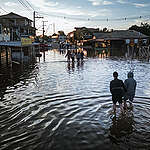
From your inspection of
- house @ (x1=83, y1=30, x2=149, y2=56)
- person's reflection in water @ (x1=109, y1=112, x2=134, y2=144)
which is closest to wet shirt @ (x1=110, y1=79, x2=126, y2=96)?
person's reflection in water @ (x1=109, y1=112, x2=134, y2=144)

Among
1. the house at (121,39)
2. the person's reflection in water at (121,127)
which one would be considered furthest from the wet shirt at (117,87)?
the house at (121,39)

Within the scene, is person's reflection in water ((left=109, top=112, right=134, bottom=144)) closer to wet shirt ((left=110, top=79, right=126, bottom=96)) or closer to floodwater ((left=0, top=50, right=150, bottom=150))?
floodwater ((left=0, top=50, right=150, bottom=150))

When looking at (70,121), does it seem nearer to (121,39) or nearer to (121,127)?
(121,127)

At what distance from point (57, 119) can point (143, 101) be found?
4479mm

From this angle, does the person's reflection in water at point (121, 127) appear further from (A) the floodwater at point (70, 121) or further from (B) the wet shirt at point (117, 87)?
(B) the wet shirt at point (117, 87)

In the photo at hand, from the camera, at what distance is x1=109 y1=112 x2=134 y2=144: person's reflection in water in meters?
5.85

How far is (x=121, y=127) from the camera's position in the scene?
6430mm

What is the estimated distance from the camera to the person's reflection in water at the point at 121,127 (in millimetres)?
5845

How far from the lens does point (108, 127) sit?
254 inches

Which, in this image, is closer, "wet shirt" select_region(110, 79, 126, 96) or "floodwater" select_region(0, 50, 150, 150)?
"floodwater" select_region(0, 50, 150, 150)

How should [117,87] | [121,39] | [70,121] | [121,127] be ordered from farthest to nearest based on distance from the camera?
1. [121,39]
2. [117,87]
3. [70,121]
4. [121,127]

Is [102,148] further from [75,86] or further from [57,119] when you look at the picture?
[75,86]

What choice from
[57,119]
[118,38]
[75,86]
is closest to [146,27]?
[118,38]

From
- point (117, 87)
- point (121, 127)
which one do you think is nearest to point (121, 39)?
point (117, 87)
